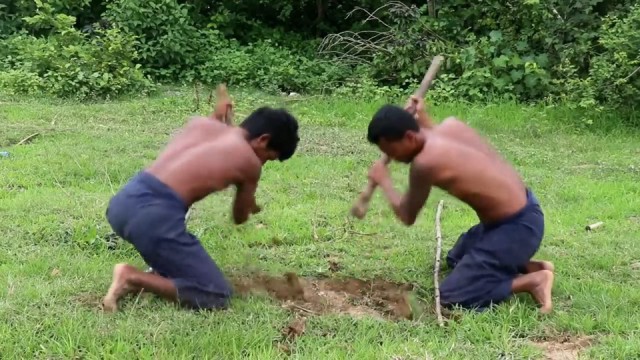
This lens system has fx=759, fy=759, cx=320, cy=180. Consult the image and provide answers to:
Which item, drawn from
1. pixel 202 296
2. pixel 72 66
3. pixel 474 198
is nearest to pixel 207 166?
pixel 202 296

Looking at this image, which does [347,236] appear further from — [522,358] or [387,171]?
[522,358]

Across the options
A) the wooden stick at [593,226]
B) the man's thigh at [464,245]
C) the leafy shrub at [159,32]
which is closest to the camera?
the man's thigh at [464,245]

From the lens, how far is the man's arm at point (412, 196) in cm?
344

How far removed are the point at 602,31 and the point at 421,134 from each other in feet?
21.0

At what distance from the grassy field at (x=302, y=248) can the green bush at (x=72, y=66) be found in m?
1.25

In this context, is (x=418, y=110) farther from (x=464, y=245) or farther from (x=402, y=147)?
(x=464, y=245)

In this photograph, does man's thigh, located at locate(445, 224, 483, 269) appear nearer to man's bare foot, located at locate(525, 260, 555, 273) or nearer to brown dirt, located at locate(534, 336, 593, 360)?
man's bare foot, located at locate(525, 260, 555, 273)

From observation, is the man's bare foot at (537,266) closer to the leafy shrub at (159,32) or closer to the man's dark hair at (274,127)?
the man's dark hair at (274,127)

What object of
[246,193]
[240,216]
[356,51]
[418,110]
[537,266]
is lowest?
[356,51]

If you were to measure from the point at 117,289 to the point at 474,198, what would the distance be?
66.4 inches

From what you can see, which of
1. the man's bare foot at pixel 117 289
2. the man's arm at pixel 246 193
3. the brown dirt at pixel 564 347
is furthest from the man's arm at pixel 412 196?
the man's bare foot at pixel 117 289

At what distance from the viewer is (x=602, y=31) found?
29.5 feet

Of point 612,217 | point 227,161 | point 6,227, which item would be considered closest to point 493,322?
point 227,161

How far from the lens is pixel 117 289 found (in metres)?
3.37
